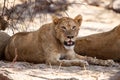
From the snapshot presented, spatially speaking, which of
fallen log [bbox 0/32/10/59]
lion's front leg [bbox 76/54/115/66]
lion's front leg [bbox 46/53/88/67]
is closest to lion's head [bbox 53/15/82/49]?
lion's front leg [bbox 46/53/88/67]

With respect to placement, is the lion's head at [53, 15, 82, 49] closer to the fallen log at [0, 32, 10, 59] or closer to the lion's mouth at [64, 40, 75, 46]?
the lion's mouth at [64, 40, 75, 46]

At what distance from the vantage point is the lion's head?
17.7 ft

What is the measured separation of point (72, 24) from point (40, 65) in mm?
628

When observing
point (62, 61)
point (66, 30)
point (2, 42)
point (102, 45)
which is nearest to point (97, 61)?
point (102, 45)

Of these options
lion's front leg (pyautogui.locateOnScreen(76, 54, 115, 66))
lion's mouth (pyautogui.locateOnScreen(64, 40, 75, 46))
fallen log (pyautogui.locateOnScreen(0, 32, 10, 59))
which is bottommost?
lion's front leg (pyautogui.locateOnScreen(76, 54, 115, 66))

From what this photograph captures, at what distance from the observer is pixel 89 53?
6102 mm

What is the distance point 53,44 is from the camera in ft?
18.4

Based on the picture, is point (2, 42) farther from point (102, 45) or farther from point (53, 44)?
point (102, 45)

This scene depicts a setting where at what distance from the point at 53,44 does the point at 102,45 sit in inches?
29.6

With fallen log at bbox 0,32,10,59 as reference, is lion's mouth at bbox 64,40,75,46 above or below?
above

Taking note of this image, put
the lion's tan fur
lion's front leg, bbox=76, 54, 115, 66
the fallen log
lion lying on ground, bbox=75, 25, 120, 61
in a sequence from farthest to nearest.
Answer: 1. the fallen log
2. lion lying on ground, bbox=75, 25, 120, 61
3. lion's front leg, bbox=76, 54, 115, 66
4. the lion's tan fur

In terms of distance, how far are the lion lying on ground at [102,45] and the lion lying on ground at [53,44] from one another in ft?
0.77

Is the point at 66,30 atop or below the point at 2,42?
atop

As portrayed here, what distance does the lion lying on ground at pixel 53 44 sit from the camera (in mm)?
5480
